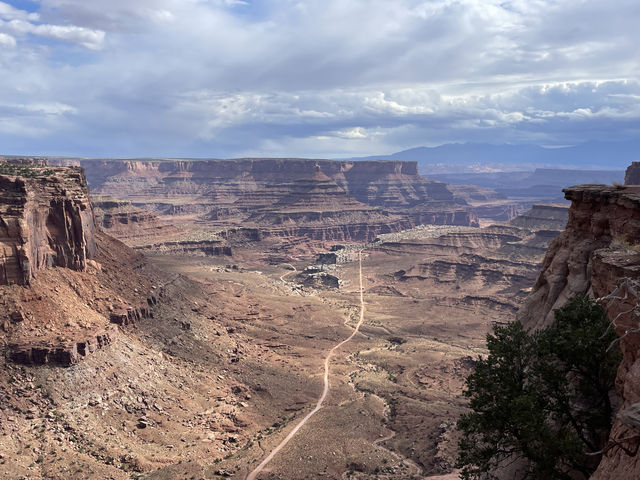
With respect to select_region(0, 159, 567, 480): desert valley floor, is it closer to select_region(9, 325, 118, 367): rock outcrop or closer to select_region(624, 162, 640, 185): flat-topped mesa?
select_region(9, 325, 118, 367): rock outcrop

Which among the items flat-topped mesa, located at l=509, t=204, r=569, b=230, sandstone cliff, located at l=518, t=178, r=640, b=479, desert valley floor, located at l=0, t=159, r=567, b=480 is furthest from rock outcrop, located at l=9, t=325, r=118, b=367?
flat-topped mesa, located at l=509, t=204, r=569, b=230

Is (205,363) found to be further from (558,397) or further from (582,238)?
(558,397)

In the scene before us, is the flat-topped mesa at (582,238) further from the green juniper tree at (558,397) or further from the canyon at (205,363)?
the green juniper tree at (558,397)

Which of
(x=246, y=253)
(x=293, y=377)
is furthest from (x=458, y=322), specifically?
(x=246, y=253)

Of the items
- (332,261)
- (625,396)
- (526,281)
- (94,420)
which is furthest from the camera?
(332,261)

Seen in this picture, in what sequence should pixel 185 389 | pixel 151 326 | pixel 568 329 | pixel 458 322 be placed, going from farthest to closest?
pixel 458 322, pixel 151 326, pixel 185 389, pixel 568 329

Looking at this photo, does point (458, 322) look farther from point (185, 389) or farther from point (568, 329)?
point (568, 329)
